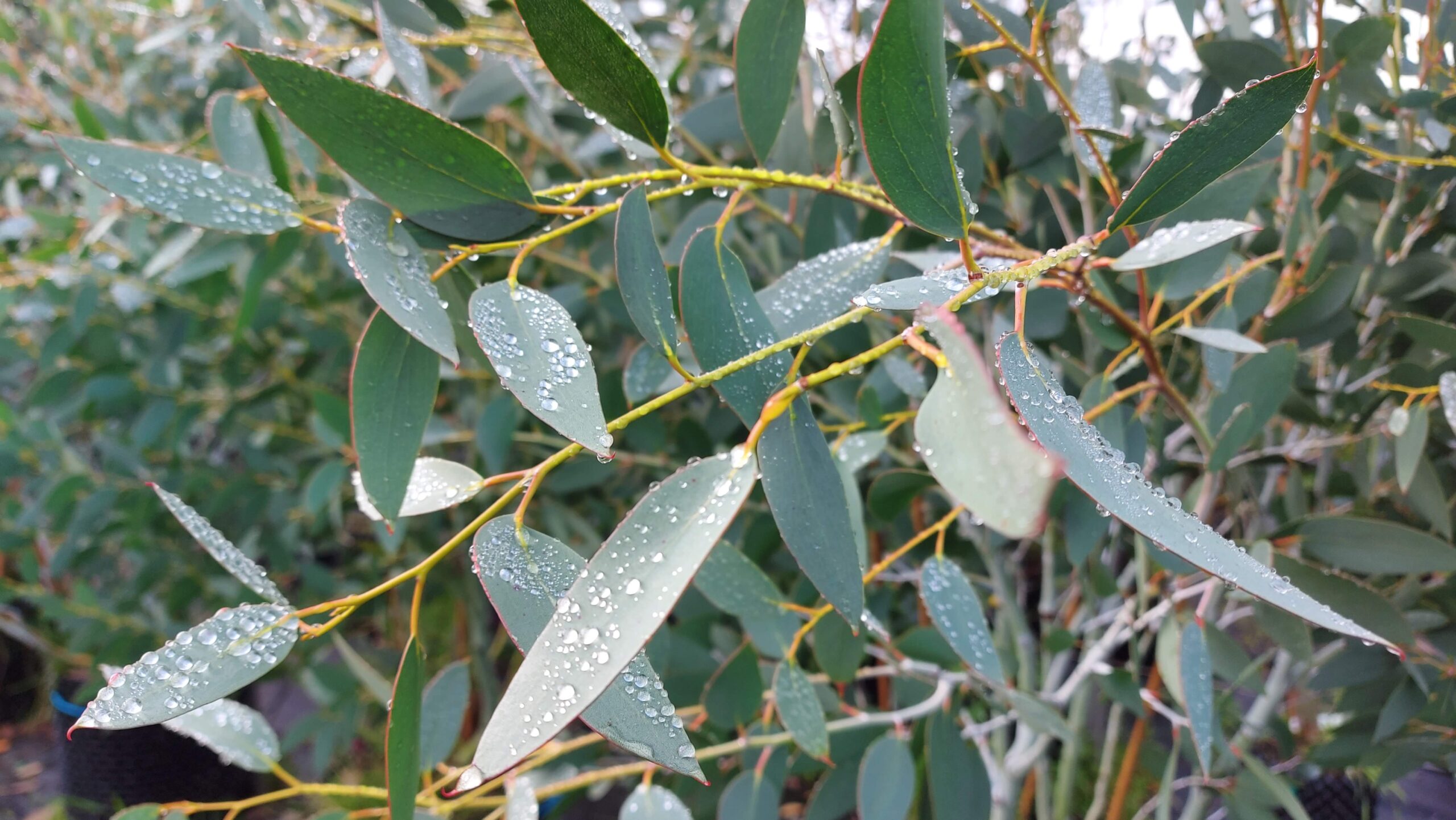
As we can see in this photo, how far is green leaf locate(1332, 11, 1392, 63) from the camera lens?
0.49 m

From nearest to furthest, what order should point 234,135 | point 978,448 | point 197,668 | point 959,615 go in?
point 978,448
point 197,668
point 959,615
point 234,135

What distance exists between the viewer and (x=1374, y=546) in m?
0.51

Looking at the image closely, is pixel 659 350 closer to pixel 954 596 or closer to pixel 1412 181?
pixel 954 596

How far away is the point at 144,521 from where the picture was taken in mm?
1202

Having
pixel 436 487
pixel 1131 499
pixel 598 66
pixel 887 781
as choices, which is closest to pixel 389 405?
pixel 436 487

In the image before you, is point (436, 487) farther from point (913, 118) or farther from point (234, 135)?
point (234, 135)

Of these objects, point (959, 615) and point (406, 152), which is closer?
point (406, 152)

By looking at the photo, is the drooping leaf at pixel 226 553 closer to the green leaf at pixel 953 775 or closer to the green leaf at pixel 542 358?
the green leaf at pixel 542 358

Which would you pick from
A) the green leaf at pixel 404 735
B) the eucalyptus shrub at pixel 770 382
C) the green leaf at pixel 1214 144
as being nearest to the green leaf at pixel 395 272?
the eucalyptus shrub at pixel 770 382

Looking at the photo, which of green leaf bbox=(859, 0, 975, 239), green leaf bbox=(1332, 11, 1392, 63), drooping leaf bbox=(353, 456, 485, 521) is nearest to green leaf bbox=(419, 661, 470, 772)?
drooping leaf bbox=(353, 456, 485, 521)

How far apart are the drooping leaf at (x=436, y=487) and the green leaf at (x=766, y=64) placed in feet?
0.66

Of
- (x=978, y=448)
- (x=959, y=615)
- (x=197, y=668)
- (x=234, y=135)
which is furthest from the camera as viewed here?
(x=234, y=135)

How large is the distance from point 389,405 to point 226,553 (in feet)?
0.33

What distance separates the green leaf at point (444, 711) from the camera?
1.90 feet
